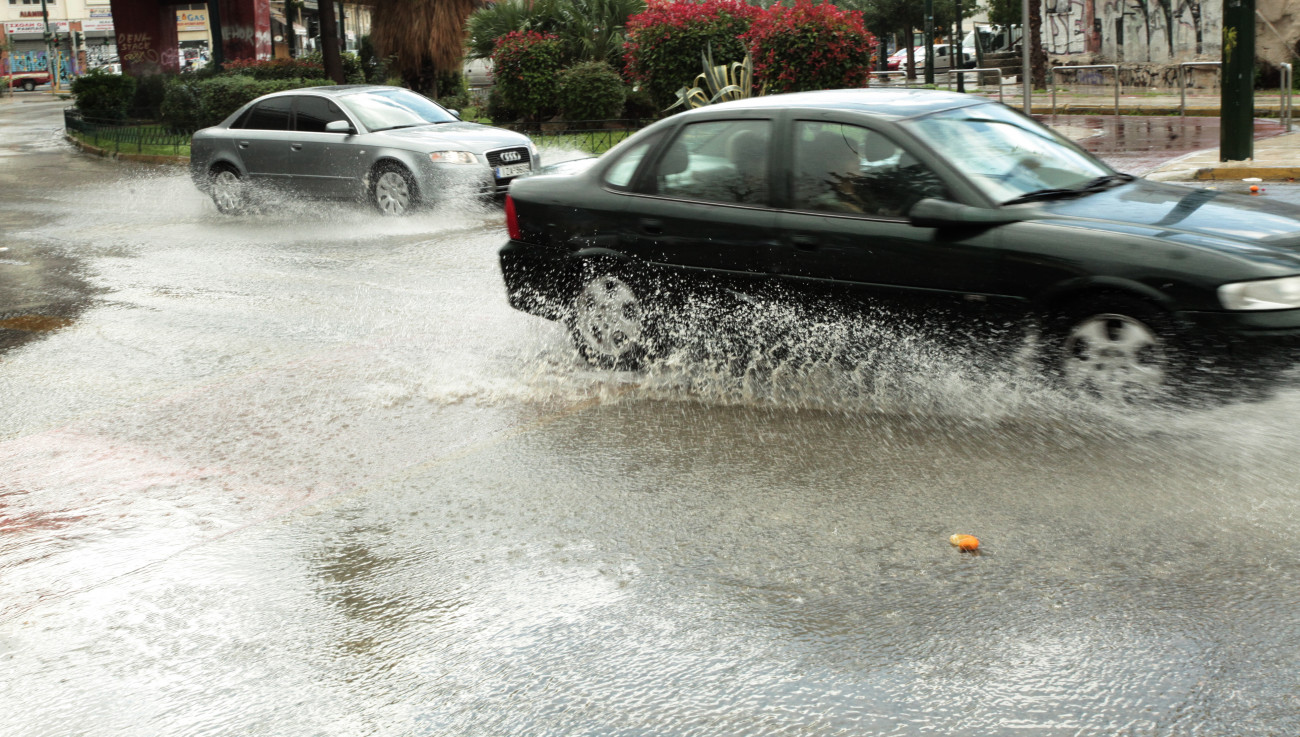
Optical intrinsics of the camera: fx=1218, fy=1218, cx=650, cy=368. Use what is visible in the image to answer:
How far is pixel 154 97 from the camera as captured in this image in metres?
31.6

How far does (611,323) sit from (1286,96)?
16.2m

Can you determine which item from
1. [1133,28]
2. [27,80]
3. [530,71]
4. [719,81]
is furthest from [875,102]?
[27,80]

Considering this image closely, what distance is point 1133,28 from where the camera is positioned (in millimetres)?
28562

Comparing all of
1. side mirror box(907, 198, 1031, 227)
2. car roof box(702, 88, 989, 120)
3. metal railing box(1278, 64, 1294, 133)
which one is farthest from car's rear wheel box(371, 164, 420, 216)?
metal railing box(1278, 64, 1294, 133)

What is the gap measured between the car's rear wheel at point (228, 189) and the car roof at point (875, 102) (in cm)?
978

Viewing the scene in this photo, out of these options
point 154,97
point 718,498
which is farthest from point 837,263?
point 154,97

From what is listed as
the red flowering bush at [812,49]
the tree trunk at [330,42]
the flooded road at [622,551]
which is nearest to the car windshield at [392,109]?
the red flowering bush at [812,49]

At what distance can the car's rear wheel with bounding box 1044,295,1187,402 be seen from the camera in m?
5.04

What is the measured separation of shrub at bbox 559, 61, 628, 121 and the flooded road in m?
14.2

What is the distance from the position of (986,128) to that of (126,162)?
21.7 meters

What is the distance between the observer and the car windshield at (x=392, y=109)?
45.2 ft

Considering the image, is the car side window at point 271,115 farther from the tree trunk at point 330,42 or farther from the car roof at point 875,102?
the tree trunk at point 330,42

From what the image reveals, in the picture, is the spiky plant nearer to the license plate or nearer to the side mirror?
the license plate

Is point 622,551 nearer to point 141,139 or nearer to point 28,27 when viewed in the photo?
point 141,139
